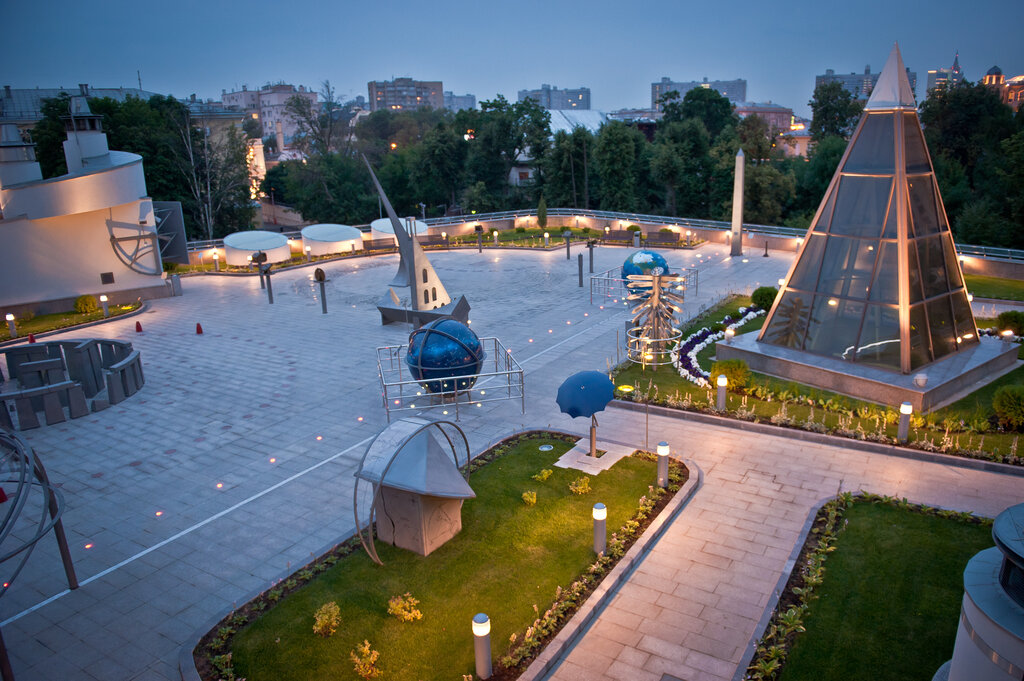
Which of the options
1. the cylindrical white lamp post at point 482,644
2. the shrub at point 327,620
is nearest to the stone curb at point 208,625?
the shrub at point 327,620

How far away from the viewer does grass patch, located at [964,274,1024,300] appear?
84.0ft

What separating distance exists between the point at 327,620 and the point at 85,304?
25.0 meters

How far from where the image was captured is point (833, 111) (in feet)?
206

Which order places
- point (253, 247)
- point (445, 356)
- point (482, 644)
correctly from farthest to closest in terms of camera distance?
point (253, 247), point (445, 356), point (482, 644)

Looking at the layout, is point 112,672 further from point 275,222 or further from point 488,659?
point 275,222

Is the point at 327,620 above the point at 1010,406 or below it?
below

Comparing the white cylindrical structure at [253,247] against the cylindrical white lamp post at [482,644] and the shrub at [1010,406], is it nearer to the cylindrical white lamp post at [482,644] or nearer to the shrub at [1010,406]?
the cylindrical white lamp post at [482,644]

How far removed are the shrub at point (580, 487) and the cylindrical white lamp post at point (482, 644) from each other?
4563mm

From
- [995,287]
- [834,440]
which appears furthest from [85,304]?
[995,287]

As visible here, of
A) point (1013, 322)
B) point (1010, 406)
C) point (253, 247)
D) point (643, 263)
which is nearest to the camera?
point (1010, 406)

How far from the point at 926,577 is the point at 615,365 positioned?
10.4 metres

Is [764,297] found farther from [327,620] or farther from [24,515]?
[24,515]

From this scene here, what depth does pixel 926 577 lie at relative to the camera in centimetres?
965

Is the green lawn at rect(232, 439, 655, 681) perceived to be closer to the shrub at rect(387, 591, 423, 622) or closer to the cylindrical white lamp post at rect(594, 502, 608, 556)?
the shrub at rect(387, 591, 423, 622)
